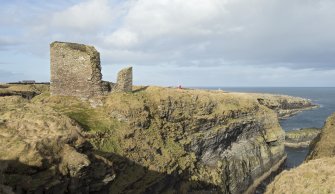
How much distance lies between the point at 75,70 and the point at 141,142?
34.4 feet

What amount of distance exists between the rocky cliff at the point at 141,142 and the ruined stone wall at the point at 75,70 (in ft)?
3.98

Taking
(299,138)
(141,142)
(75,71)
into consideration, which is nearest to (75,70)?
(75,71)

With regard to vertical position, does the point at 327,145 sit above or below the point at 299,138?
above

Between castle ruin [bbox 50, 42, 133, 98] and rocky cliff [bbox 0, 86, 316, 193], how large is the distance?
1132mm

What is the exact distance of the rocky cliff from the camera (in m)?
17.3

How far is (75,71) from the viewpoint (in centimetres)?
3931

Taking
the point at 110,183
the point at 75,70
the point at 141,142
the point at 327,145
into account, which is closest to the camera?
the point at 110,183

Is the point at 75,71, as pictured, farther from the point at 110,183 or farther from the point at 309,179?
the point at 309,179

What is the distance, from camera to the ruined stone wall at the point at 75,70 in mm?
38719

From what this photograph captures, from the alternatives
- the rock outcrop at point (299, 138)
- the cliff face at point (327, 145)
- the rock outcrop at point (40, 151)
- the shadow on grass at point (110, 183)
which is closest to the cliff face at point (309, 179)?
the rock outcrop at point (40, 151)

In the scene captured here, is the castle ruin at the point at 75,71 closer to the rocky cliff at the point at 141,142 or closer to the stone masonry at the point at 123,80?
the stone masonry at the point at 123,80

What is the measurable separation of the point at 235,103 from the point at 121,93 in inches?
867

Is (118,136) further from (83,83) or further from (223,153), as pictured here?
(223,153)

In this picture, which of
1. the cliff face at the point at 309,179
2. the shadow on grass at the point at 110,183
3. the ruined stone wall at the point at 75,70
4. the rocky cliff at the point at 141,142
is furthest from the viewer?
the ruined stone wall at the point at 75,70
